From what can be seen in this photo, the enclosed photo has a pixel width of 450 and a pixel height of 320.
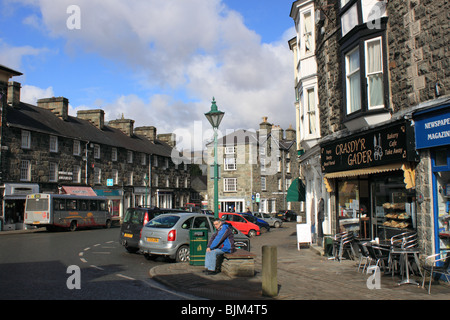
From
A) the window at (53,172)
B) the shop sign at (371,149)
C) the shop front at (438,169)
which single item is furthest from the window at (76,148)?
the shop front at (438,169)

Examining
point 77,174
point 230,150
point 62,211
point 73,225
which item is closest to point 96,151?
point 77,174

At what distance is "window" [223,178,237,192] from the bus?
21.6 m

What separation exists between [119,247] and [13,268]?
23.8 ft

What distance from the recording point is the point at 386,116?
1125 cm

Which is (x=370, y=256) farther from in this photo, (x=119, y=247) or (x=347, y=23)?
(x=119, y=247)

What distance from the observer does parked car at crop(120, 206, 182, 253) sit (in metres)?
16.0

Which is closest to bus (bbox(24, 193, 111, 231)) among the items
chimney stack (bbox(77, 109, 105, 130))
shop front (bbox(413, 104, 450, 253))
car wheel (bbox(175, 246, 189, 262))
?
chimney stack (bbox(77, 109, 105, 130))

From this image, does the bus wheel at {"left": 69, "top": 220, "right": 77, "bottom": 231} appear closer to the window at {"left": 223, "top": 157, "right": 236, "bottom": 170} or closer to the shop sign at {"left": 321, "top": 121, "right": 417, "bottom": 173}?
the shop sign at {"left": 321, "top": 121, "right": 417, "bottom": 173}

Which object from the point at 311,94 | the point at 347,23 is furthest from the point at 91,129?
the point at 347,23

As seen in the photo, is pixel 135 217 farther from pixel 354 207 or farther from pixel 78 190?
Answer: pixel 78 190

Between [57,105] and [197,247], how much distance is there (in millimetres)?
34272
